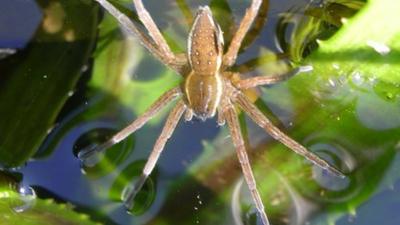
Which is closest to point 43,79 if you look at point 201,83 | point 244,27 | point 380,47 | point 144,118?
point 144,118

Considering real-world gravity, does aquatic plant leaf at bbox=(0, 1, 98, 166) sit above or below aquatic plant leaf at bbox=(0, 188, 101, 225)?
above

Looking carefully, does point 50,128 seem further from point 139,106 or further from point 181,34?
point 181,34

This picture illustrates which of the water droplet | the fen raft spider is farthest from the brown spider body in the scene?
the water droplet

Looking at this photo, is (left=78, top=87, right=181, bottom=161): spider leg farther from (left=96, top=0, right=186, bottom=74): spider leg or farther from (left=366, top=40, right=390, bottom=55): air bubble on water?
(left=366, top=40, right=390, bottom=55): air bubble on water

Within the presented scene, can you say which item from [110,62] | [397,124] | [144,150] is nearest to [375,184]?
[397,124]

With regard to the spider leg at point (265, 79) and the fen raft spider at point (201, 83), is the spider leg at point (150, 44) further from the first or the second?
the spider leg at point (265, 79)

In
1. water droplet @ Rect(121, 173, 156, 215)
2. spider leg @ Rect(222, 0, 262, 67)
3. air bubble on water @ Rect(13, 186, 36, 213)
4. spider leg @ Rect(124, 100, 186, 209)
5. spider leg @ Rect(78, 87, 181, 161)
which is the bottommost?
water droplet @ Rect(121, 173, 156, 215)
